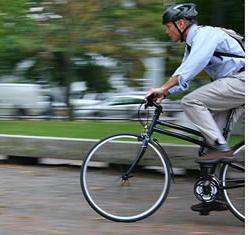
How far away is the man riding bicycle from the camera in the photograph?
217 inches

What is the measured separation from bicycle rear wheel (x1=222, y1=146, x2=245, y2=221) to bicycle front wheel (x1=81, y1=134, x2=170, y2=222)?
0.53 metres

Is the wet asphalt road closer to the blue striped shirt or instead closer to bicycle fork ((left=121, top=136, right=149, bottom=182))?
bicycle fork ((left=121, top=136, right=149, bottom=182))

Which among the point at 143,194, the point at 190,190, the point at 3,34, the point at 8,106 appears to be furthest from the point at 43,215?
the point at 8,106

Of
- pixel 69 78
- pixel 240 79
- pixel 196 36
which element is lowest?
pixel 69 78

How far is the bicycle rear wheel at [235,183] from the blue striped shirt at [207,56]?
2.47 feet

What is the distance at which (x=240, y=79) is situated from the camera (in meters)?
5.60

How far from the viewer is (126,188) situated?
19.7 feet

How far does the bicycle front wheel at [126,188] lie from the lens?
229 inches

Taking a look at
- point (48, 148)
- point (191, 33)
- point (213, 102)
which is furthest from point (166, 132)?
point (48, 148)

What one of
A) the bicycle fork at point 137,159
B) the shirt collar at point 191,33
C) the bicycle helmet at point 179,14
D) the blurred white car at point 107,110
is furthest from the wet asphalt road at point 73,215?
the blurred white car at point 107,110

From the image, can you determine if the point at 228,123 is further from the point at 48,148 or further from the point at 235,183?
the point at 48,148
